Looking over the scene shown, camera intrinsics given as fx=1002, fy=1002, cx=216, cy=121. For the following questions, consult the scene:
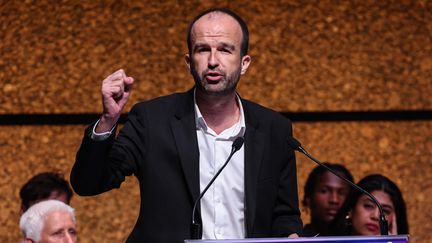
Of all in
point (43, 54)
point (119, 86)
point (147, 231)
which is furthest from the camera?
point (43, 54)

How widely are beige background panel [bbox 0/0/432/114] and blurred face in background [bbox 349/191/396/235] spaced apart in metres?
0.76

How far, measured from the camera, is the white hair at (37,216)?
290 centimetres

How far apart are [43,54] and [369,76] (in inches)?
48.4

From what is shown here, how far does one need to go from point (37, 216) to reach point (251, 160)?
3.59 feet

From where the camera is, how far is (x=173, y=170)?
78.1 inches

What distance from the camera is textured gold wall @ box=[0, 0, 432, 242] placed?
12.3 ft

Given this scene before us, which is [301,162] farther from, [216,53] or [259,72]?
[216,53]

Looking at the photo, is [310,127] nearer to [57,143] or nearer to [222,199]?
[57,143]

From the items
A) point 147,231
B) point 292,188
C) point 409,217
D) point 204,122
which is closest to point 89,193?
point 147,231

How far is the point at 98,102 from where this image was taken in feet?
12.4

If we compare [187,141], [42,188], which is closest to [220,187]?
[187,141]

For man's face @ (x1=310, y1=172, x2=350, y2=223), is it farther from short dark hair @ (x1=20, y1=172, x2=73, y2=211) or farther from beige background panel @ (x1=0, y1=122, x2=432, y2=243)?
short dark hair @ (x1=20, y1=172, x2=73, y2=211)

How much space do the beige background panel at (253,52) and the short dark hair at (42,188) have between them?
61cm

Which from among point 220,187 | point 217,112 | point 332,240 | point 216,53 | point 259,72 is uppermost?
point 259,72
